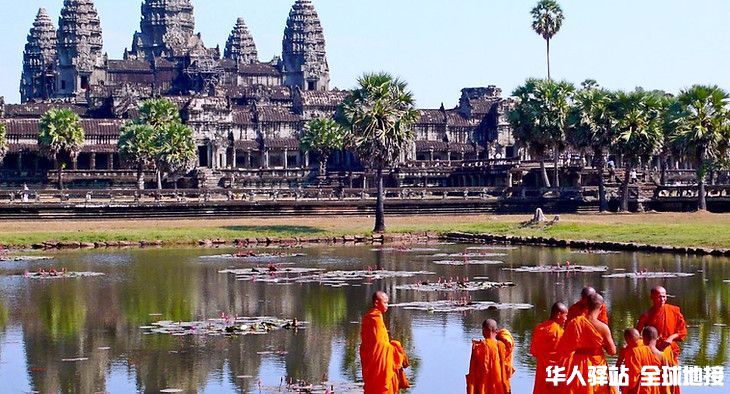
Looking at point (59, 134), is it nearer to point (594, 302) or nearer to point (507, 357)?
point (507, 357)

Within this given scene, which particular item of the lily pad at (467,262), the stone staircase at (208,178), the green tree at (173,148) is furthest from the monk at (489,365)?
the stone staircase at (208,178)

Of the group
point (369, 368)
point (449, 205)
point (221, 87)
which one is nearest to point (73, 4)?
point (221, 87)

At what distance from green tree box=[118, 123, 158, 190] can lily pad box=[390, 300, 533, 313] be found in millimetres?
79273

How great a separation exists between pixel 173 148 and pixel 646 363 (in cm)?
9944

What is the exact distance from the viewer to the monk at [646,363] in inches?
799

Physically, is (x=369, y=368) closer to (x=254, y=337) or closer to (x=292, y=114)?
(x=254, y=337)

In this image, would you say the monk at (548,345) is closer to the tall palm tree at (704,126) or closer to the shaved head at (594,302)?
the shaved head at (594,302)

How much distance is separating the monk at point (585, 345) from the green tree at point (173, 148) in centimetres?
9818

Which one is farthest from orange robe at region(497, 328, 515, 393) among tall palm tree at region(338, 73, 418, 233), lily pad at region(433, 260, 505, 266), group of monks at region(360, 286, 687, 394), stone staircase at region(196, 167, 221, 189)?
stone staircase at region(196, 167, 221, 189)

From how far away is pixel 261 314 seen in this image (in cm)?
3819

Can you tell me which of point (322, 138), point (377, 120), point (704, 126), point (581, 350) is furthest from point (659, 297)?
point (322, 138)

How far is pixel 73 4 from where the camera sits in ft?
641

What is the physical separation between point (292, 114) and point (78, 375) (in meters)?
137

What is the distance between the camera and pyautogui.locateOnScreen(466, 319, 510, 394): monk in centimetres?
2203
